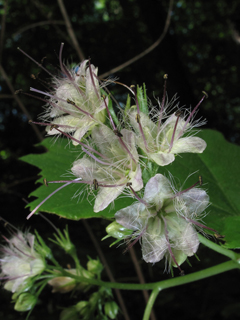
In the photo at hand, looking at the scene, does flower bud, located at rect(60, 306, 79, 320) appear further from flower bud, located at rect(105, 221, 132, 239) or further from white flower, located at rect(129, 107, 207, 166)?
white flower, located at rect(129, 107, 207, 166)

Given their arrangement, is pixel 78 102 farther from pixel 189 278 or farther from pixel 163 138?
pixel 189 278

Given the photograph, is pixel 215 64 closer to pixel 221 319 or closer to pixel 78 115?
pixel 221 319

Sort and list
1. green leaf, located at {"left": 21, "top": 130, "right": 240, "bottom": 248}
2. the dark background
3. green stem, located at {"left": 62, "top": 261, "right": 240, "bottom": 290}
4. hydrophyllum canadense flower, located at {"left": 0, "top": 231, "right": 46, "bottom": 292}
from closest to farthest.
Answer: green stem, located at {"left": 62, "top": 261, "right": 240, "bottom": 290} → green leaf, located at {"left": 21, "top": 130, "right": 240, "bottom": 248} → hydrophyllum canadense flower, located at {"left": 0, "top": 231, "right": 46, "bottom": 292} → the dark background

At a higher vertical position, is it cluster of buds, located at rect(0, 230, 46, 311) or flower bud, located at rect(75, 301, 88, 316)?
cluster of buds, located at rect(0, 230, 46, 311)

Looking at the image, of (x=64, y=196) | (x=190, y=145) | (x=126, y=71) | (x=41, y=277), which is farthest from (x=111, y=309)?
(x=126, y=71)

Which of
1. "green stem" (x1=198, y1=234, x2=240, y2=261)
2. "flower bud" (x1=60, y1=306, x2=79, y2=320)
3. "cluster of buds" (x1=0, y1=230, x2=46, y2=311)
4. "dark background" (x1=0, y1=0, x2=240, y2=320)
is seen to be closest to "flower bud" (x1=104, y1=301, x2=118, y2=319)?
"flower bud" (x1=60, y1=306, x2=79, y2=320)

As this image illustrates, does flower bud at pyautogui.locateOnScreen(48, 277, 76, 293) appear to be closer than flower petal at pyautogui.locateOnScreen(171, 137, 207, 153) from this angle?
No
